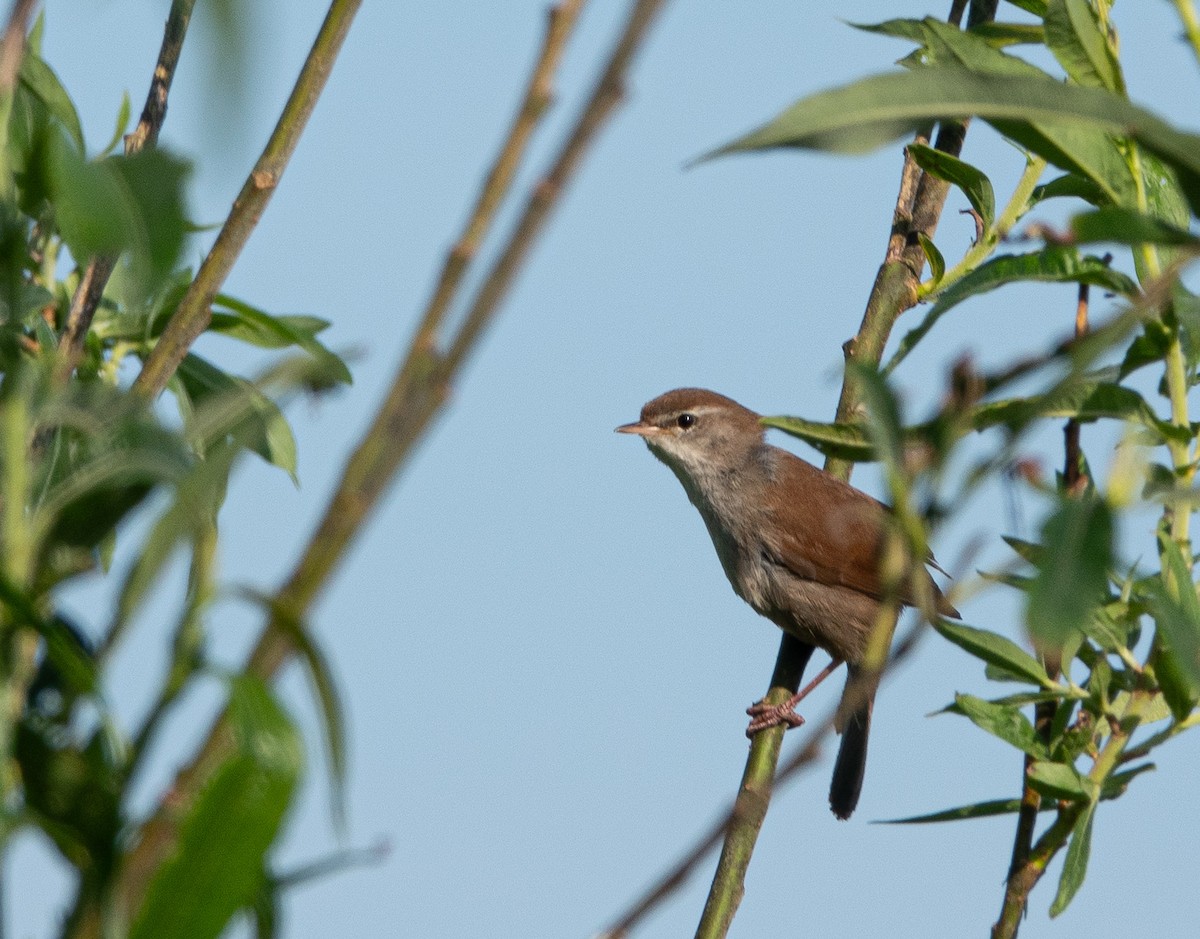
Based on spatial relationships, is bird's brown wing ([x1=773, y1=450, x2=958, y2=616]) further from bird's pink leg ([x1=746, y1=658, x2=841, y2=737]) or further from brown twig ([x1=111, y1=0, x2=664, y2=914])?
brown twig ([x1=111, y1=0, x2=664, y2=914])

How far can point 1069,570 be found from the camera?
0.95 meters

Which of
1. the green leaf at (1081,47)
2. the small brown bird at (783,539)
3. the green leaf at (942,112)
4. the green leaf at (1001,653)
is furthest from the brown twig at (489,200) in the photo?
the small brown bird at (783,539)

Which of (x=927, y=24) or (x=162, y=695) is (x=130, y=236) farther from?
(x=927, y=24)

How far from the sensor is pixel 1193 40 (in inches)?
53.4

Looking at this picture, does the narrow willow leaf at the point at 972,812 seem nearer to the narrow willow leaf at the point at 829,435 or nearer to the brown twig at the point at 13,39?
the narrow willow leaf at the point at 829,435

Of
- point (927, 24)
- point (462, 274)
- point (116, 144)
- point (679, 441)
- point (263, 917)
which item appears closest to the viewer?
point (462, 274)

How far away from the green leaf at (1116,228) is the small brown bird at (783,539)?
4.94 metres

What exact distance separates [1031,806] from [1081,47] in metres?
1.07

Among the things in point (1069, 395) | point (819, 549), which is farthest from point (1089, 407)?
point (819, 549)

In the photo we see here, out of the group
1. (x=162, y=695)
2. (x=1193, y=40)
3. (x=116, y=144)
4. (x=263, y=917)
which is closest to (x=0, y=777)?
(x=162, y=695)

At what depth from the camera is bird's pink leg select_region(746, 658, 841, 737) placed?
10.4ft

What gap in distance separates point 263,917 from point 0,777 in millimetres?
203

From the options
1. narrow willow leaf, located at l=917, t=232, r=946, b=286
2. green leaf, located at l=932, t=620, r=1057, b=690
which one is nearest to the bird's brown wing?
narrow willow leaf, located at l=917, t=232, r=946, b=286

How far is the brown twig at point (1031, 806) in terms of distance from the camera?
1860mm
